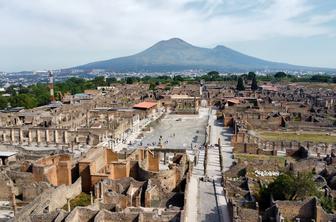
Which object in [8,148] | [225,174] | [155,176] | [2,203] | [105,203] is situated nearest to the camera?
[105,203]

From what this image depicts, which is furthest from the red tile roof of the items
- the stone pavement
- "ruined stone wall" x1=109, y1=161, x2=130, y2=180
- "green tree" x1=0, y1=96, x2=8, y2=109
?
"ruined stone wall" x1=109, y1=161, x2=130, y2=180

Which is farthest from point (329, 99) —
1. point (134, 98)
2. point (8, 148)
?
point (8, 148)

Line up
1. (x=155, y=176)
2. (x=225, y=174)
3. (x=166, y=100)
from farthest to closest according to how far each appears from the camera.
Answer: (x=166, y=100)
(x=225, y=174)
(x=155, y=176)

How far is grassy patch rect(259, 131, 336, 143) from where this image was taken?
166 ft

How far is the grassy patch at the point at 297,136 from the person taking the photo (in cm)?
5059

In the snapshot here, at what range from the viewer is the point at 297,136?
53.2m

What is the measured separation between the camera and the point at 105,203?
2436 centimetres

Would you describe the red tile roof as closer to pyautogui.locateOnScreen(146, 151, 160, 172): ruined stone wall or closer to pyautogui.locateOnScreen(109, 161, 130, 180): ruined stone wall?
pyautogui.locateOnScreen(146, 151, 160, 172): ruined stone wall

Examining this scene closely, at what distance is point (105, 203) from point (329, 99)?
75569mm

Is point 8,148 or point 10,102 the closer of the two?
point 8,148

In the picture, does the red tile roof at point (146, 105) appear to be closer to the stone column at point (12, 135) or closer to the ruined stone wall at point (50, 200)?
the stone column at point (12, 135)

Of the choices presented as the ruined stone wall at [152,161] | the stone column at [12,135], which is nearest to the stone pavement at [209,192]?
the ruined stone wall at [152,161]

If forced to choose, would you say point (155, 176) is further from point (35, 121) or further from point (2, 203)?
point (35, 121)

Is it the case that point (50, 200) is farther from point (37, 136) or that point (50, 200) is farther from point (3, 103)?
point (3, 103)
